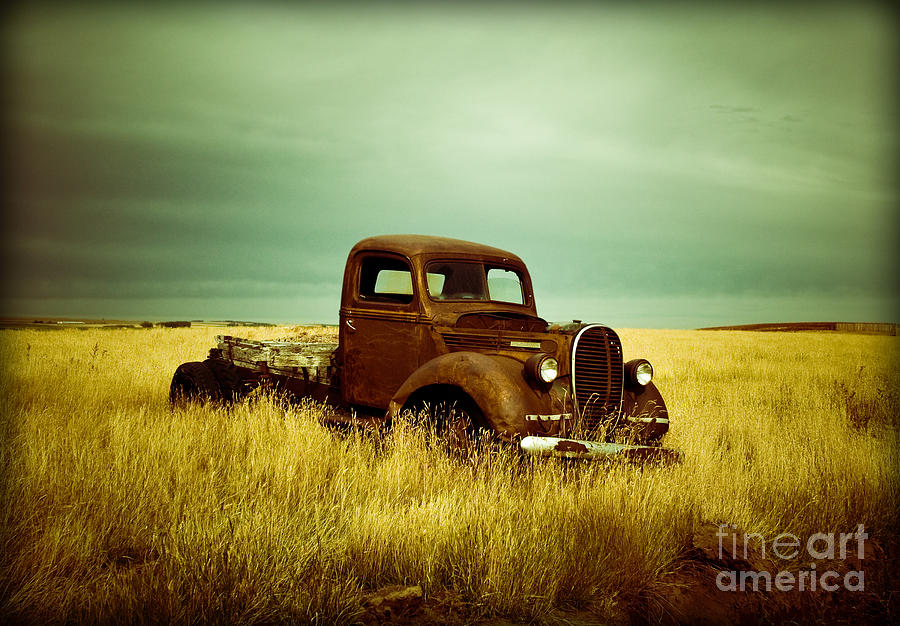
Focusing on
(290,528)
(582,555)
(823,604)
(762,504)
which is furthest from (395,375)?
(823,604)

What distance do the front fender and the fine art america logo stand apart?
1726 millimetres

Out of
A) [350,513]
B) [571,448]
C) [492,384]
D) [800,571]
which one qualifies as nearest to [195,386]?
[350,513]

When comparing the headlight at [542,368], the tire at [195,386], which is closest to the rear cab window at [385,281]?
the headlight at [542,368]

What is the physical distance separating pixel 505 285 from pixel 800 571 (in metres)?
4.35

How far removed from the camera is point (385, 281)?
24.2 feet

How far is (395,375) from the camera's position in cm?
698

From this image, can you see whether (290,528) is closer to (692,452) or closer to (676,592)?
(676,592)

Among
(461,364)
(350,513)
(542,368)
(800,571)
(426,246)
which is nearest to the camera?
(800,571)

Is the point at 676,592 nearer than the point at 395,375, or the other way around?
the point at 676,592

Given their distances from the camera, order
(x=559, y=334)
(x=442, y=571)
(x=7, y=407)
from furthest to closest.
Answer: (x=7, y=407)
(x=559, y=334)
(x=442, y=571)

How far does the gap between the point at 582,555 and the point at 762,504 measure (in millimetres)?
2350

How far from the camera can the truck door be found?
6.92 metres

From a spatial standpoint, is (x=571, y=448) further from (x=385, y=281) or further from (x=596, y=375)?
(x=385, y=281)

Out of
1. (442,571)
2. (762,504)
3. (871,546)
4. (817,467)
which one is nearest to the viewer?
(442,571)
